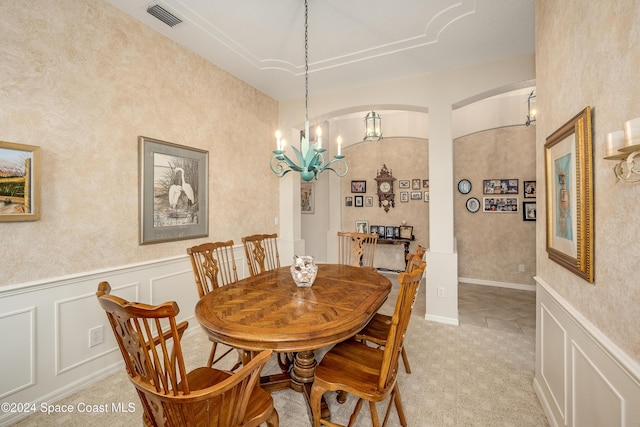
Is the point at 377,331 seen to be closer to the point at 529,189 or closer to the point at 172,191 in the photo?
the point at 172,191

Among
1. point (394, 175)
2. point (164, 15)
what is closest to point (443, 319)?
point (394, 175)

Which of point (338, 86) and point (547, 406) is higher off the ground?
point (338, 86)

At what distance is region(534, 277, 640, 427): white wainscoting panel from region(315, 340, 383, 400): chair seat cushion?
3.00 ft

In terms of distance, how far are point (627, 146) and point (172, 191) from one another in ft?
10.3

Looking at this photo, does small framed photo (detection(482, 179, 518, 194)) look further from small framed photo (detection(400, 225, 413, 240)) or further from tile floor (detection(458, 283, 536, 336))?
tile floor (detection(458, 283, 536, 336))

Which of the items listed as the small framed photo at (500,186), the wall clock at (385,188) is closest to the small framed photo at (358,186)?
the wall clock at (385,188)

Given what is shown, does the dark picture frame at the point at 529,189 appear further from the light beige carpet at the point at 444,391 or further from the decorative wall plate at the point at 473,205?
the light beige carpet at the point at 444,391

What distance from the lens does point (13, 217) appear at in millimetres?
1791

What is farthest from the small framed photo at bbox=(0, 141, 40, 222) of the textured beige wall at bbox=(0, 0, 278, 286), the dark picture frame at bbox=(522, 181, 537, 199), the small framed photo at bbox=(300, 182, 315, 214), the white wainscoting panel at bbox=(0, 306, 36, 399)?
the dark picture frame at bbox=(522, 181, 537, 199)

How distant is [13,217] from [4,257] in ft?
0.86

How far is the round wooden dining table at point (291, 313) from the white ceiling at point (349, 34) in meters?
2.31

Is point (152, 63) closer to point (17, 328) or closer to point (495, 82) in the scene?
point (17, 328)

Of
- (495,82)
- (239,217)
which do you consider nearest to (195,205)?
(239,217)

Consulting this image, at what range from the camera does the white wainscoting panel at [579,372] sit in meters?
0.99
